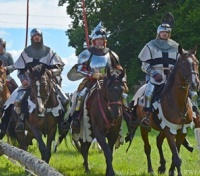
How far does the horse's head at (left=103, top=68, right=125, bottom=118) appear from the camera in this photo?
10469mm

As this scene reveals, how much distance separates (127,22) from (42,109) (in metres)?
30.4

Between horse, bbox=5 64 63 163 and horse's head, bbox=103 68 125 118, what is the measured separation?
1.36m

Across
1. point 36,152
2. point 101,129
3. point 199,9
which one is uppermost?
point 199,9

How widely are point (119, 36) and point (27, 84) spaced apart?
2977cm

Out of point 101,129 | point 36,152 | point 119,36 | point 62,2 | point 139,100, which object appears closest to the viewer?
point 101,129

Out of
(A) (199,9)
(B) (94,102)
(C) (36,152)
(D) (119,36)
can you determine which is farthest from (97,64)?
(D) (119,36)

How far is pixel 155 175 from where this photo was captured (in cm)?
1156

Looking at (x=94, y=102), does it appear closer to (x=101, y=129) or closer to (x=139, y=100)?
(x=101, y=129)

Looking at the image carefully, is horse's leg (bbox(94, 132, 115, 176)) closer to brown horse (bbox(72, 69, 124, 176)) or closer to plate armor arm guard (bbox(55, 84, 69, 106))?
brown horse (bbox(72, 69, 124, 176))

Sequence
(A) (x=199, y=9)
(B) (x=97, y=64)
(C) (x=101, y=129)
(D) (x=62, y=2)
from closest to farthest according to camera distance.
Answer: (C) (x=101, y=129) → (B) (x=97, y=64) → (A) (x=199, y=9) → (D) (x=62, y=2)

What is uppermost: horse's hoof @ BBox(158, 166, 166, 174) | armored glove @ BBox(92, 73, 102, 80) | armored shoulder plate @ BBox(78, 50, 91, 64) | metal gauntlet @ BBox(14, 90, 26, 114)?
armored shoulder plate @ BBox(78, 50, 91, 64)

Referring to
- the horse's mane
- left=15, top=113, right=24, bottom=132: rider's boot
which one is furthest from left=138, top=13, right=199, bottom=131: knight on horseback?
left=15, top=113, right=24, bottom=132: rider's boot

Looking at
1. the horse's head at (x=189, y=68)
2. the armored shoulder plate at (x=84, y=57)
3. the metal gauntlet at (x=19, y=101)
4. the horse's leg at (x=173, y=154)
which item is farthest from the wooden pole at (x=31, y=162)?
the horse's head at (x=189, y=68)

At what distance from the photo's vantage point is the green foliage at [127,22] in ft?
123
